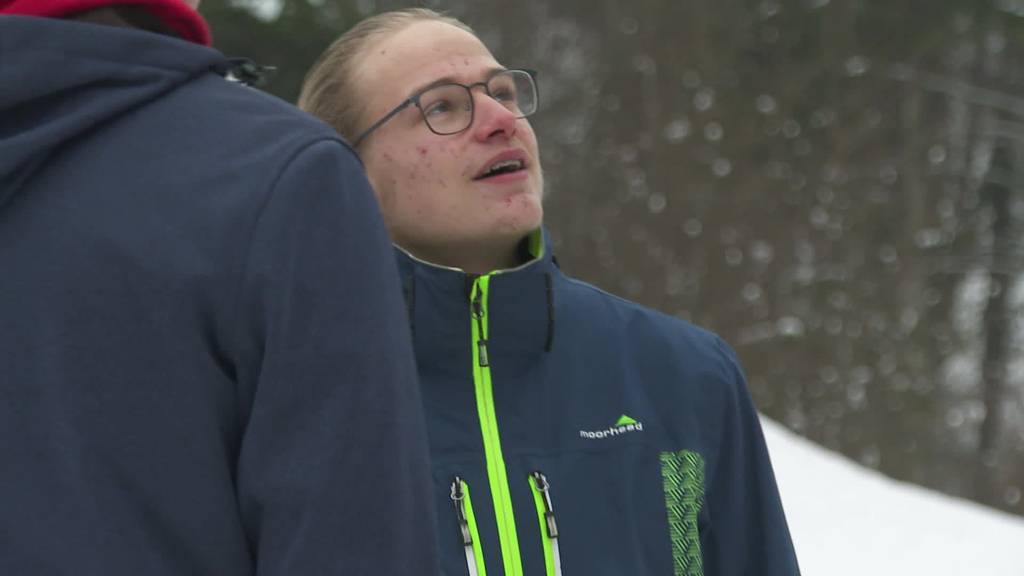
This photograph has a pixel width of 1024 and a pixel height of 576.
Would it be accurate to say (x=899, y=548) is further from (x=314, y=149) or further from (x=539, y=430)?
(x=314, y=149)

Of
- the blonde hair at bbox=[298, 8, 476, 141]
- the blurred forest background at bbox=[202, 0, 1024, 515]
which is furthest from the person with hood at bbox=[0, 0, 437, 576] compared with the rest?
the blurred forest background at bbox=[202, 0, 1024, 515]

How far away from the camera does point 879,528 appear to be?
512cm

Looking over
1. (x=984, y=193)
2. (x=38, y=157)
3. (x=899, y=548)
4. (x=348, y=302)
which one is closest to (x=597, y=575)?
(x=348, y=302)

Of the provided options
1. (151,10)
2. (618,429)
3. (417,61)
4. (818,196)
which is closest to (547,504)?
(618,429)

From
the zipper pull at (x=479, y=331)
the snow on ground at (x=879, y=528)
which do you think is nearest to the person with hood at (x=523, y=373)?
the zipper pull at (x=479, y=331)

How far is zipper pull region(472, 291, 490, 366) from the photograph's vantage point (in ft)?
6.19

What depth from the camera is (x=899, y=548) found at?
4953 mm

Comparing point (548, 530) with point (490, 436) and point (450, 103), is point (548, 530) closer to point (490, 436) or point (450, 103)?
point (490, 436)

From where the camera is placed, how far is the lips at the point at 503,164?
200cm

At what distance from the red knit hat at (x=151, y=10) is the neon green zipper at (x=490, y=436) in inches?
28.1

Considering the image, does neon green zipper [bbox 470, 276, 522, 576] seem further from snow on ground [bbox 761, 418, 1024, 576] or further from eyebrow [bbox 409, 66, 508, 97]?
snow on ground [bbox 761, 418, 1024, 576]

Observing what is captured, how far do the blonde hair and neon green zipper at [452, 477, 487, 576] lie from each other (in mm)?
624

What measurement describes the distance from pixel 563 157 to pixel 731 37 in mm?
2247

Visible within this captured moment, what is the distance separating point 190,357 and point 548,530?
2.62 feet
